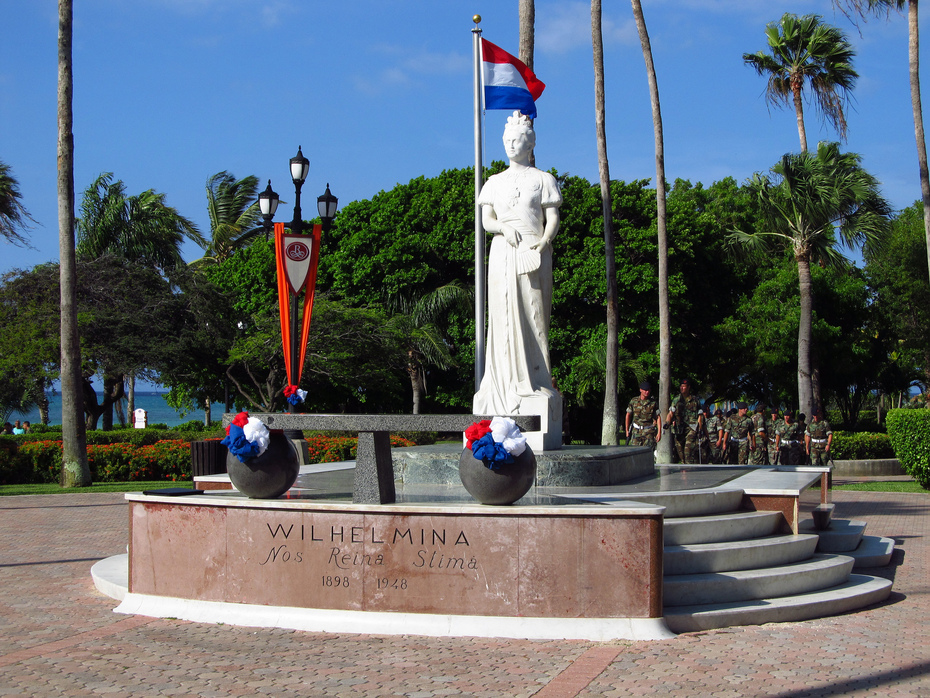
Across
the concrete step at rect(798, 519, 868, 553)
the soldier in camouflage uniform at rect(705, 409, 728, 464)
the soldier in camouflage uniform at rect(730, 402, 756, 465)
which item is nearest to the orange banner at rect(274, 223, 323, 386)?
the concrete step at rect(798, 519, 868, 553)

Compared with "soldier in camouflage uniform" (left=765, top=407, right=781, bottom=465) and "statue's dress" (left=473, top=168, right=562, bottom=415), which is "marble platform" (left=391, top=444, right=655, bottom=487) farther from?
"soldier in camouflage uniform" (left=765, top=407, right=781, bottom=465)

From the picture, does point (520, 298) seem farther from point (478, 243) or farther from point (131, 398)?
point (131, 398)

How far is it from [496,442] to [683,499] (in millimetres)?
2373

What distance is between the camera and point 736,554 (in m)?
7.75

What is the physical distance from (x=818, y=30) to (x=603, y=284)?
36.1 feet

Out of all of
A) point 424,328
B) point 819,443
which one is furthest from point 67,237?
point 819,443

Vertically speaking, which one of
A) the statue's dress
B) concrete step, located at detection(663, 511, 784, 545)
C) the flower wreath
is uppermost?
the statue's dress

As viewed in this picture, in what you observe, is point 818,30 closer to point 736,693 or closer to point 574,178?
point 574,178

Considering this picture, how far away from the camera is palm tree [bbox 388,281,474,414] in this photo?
92.1 feet

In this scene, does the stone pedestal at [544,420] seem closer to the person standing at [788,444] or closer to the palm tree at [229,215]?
the person standing at [788,444]

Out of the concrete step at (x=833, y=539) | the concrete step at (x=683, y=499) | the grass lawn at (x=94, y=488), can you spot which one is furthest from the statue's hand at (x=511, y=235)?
the grass lawn at (x=94, y=488)

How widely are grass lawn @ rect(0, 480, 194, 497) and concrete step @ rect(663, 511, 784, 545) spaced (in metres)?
11.7

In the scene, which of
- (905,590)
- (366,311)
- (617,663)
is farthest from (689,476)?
(366,311)

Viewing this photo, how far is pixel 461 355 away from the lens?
29547 millimetres
